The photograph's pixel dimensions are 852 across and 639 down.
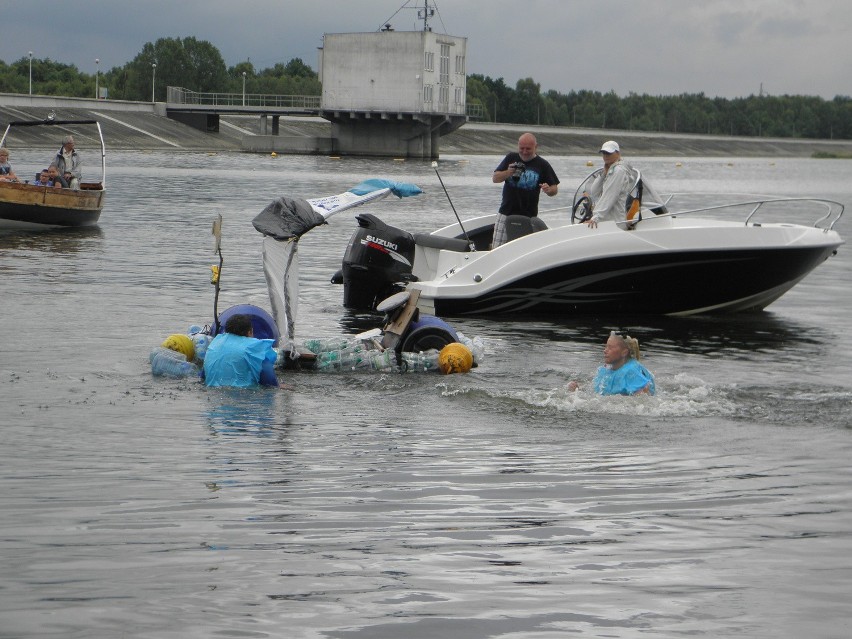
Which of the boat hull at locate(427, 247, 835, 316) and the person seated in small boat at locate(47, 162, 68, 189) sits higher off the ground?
the person seated in small boat at locate(47, 162, 68, 189)

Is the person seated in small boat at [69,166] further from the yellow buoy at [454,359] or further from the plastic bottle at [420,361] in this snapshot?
the yellow buoy at [454,359]

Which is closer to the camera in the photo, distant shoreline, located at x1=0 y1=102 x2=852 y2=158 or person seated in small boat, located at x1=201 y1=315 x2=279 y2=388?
person seated in small boat, located at x1=201 y1=315 x2=279 y2=388

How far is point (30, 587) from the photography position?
5.82m

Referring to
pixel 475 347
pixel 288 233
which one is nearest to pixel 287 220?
pixel 288 233

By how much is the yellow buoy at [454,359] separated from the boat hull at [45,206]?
17.4 m

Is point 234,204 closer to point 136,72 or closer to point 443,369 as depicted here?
point 443,369

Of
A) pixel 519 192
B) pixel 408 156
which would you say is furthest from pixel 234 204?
pixel 408 156

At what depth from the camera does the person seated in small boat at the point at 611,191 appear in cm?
1553

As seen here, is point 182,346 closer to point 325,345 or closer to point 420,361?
point 325,345

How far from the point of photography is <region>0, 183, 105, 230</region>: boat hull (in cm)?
2692

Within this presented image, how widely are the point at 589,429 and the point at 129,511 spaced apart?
4087mm

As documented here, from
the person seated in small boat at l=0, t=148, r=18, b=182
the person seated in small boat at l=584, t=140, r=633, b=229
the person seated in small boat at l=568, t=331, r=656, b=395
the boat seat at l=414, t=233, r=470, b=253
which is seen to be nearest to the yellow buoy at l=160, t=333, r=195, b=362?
the person seated in small boat at l=568, t=331, r=656, b=395

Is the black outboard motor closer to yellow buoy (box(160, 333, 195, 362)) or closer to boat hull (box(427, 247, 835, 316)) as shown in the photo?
boat hull (box(427, 247, 835, 316))

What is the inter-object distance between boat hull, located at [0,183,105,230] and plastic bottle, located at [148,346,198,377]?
648 inches
